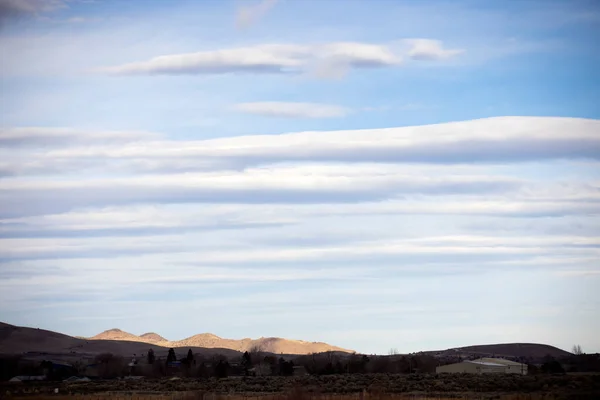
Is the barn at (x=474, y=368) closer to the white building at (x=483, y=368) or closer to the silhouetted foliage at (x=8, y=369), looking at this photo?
the white building at (x=483, y=368)

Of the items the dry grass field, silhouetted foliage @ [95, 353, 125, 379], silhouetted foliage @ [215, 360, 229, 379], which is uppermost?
silhouetted foliage @ [95, 353, 125, 379]

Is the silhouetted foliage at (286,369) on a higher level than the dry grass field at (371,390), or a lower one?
higher

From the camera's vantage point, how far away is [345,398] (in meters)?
72.1

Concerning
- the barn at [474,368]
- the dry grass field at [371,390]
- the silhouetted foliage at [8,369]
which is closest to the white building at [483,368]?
the barn at [474,368]

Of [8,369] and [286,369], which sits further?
[8,369]

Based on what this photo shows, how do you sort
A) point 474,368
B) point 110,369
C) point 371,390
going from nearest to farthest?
point 371,390, point 474,368, point 110,369

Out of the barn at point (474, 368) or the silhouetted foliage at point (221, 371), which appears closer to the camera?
the barn at point (474, 368)

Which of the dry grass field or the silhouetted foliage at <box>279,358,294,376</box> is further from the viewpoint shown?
the silhouetted foliage at <box>279,358,294,376</box>

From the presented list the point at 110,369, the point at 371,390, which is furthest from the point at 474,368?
the point at 110,369

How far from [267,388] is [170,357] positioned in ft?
240

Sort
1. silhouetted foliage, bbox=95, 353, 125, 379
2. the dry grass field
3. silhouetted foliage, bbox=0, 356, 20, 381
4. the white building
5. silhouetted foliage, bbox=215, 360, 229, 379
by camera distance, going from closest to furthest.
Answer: the dry grass field
the white building
silhouetted foliage, bbox=215, 360, 229, 379
silhouetted foliage, bbox=0, 356, 20, 381
silhouetted foliage, bbox=95, 353, 125, 379

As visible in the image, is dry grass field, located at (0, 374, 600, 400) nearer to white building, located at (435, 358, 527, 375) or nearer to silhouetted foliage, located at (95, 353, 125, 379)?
white building, located at (435, 358, 527, 375)

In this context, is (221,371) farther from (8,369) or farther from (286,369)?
(8,369)

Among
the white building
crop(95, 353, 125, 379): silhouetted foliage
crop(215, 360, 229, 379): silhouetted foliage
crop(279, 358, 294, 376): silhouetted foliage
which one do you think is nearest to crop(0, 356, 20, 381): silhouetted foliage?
crop(95, 353, 125, 379): silhouetted foliage
